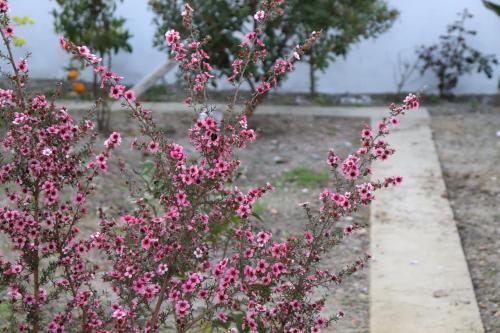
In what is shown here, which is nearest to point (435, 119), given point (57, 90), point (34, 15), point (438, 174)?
point (438, 174)

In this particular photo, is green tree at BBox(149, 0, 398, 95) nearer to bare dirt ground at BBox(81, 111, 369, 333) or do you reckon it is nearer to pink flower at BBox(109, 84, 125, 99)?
bare dirt ground at BBox(81, 111, 369, 333)

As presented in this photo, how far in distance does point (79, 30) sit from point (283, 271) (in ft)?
15.6

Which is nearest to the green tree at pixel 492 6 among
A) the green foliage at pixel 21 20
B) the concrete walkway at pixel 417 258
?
the concrete walkway at pixel 417 258

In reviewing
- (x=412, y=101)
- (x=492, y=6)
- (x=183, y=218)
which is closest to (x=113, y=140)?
(x=183, y=218)

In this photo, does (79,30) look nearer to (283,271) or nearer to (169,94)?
(169,94)

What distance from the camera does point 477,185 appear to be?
5.80 metres

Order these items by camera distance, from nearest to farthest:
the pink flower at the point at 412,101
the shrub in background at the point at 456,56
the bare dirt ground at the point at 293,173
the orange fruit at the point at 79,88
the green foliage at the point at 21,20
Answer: the pink flower at the point at 412,101
the bare dirt ground at the point at 293,173
the green foliage at the point at 21,20
the orange fruit at the point at 79,88
the shrub in background at the point at 456,56

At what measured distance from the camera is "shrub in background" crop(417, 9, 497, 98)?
326 inches

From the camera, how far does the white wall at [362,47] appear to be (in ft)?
27.3

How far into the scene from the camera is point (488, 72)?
27.4 ft

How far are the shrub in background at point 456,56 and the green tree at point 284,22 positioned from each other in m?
0.93

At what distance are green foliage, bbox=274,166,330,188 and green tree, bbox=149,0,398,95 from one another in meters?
1.12

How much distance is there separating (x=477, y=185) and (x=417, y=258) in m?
1.54

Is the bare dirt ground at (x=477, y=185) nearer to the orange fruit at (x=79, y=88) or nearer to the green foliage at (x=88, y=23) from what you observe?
the green foliage at (x=88, y=23)
